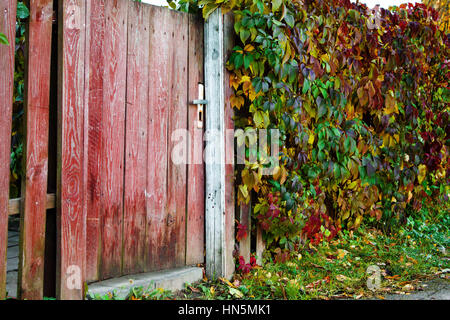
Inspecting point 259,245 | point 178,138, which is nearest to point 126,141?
point 178,138

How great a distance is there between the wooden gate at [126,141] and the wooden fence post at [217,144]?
74 millimetres

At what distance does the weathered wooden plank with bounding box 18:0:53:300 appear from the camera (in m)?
2.07

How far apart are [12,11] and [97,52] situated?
0.60 meters

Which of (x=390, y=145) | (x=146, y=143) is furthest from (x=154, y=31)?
(x=390, y=145)

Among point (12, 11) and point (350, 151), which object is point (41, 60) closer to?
point (12, 11)

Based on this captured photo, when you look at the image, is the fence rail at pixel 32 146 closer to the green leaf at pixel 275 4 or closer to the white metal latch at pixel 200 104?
the white metal latch at pixel 200 104

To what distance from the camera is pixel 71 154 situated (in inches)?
88.6

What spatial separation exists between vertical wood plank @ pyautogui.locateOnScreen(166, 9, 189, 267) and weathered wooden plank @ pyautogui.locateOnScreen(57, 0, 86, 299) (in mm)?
760

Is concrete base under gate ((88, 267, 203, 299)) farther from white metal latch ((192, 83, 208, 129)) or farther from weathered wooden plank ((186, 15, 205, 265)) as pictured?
white metal latch ((192, 83, 208, 129))

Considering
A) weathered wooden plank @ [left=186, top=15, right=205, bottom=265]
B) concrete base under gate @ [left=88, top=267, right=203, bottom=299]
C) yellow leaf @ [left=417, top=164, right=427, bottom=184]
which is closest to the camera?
concrete base under gate @ [left=88, top=267, right=203, bottom=299]

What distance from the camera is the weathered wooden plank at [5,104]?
196 centimetres

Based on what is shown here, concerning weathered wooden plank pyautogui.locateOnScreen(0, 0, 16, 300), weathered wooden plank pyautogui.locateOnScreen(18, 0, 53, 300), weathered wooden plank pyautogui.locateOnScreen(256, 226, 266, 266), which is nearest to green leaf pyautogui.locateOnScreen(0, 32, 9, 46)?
weathered wooden plank pyautogui.locateOnScreen(0, 0, 16, 300)

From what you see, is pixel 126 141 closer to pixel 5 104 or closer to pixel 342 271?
pixel 5 104
